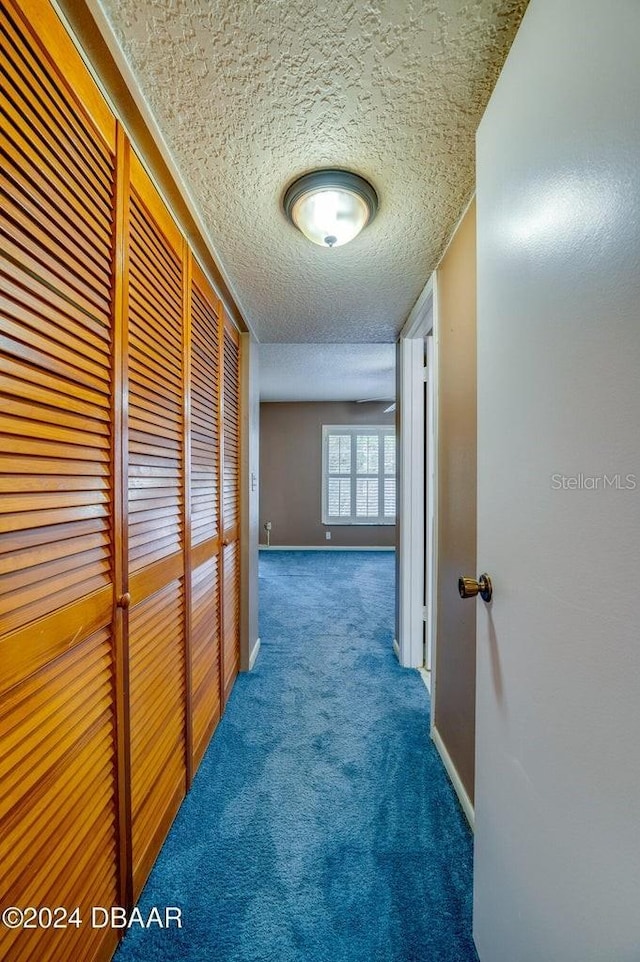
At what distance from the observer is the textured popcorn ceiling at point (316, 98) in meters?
0.82

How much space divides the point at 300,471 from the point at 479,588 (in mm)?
5682

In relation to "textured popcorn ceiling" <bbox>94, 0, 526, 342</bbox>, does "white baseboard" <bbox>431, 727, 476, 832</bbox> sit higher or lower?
lower

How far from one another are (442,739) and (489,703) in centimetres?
103

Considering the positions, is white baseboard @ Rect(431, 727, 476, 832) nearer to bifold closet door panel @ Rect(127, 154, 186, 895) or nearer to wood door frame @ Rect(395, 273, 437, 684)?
wood door frame @ Rect(395, 273, 437, 684)

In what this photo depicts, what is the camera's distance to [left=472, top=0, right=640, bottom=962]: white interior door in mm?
493

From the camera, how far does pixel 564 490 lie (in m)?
0.63

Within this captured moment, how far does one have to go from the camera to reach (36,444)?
2.41 feet

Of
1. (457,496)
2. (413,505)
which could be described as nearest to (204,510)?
(457,496)

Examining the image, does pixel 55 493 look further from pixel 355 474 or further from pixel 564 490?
pixel 355 474

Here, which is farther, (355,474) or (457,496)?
(355,474)

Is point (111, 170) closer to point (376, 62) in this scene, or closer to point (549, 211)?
point (376, 62)

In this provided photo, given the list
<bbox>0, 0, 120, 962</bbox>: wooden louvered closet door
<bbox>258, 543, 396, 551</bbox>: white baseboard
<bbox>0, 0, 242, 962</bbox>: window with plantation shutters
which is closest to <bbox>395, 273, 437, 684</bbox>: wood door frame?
<bbox>0, 0, 242, 962</bbox>: window with plantation shutters

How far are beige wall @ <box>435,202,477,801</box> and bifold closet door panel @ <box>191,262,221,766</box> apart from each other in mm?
1041

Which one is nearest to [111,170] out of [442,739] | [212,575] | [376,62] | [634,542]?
[376,62]
